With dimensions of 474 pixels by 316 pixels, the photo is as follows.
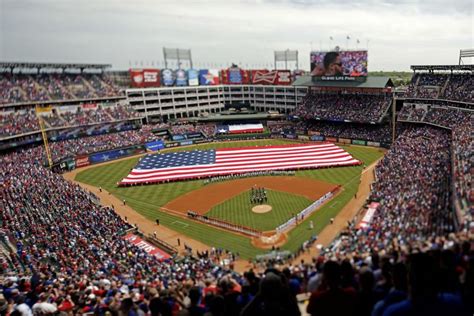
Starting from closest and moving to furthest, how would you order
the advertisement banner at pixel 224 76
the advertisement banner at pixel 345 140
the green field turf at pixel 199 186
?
the green field turf at pixel 199 186
the advertisement banner at pixel 345 140
the advertisement banner at pixel 224 76

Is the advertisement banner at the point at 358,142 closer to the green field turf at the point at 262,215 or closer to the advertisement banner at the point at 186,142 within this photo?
the green field turf at the point at 262,215

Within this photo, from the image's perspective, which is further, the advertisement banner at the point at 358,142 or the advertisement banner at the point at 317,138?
the advertisement banner at the point at 317,138

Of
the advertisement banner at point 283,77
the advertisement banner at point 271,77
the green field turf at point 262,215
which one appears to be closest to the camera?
the green field turf at point 262,215

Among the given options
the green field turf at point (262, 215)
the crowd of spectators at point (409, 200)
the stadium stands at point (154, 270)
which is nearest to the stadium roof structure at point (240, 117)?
the stadium stands at point (154, 270)

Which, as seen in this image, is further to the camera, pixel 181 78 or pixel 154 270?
pixel 181 78

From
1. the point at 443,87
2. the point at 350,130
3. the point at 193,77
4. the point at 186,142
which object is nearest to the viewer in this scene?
the point at 443,87

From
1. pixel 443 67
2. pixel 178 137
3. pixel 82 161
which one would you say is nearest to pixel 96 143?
pixel 82 161

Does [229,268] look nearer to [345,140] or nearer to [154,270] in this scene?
[154,270]

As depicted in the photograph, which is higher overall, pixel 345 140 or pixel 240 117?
pixel 240 117

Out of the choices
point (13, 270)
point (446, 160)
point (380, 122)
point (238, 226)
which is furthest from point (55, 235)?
point (380, 122)
